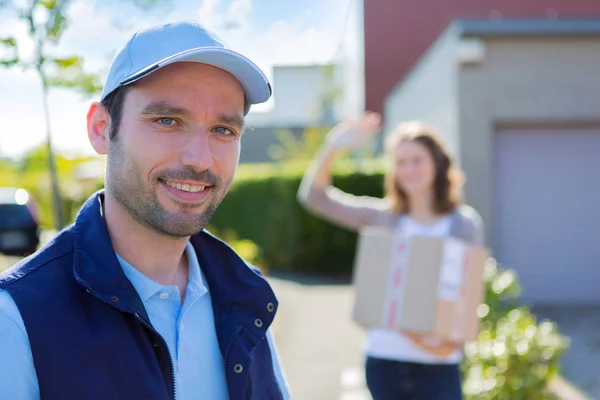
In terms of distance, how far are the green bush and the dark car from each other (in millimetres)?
11213

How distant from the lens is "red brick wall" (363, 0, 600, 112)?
21.4 meters

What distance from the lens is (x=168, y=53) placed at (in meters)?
1.44

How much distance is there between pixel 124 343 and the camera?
137cm

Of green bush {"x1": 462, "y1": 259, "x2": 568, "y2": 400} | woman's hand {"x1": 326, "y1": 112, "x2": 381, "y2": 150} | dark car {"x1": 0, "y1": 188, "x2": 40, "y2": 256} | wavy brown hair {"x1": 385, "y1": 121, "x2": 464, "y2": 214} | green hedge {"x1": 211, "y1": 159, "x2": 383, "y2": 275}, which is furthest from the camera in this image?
dark car {"x1": 0, "y1": 188, "x2": 40, "y2": 256}

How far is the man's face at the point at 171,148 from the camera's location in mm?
1484

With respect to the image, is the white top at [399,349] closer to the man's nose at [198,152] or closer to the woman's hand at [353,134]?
the woman's hand at [353,134]

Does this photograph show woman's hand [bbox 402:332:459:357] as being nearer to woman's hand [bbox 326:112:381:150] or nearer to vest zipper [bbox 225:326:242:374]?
woman's hand [bbox 326:112:381:150]

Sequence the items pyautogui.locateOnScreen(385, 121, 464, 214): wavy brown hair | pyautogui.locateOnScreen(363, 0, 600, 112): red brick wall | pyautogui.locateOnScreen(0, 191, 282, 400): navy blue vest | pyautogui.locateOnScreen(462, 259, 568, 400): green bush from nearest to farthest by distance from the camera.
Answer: pyautogui.locateOnScreen(0, 191, 282, 400): navy blue vest → pyautogui.locateOnScreen(385, 121, 464, 214): wavy brown hair → pyautogui.locateOnScreen(462, 259, 568, 400): green bush → pyautogui.locateOnScreen(363, 0, 600, 112): red brick wall

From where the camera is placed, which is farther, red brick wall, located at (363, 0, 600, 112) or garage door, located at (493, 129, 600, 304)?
red brick wall, located at (363, 0, 600, 112)

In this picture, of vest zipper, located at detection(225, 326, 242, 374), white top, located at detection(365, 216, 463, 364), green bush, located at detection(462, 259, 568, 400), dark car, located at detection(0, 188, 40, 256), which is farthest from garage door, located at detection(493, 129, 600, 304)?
dark car, located at detection(0, 188, 40, 256)

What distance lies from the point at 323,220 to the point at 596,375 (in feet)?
27.6

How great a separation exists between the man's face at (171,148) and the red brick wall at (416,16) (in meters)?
20.8

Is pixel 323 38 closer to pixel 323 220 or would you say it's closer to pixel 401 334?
pixel 401 334

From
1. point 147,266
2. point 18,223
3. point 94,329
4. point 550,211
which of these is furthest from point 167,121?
point 18,223
